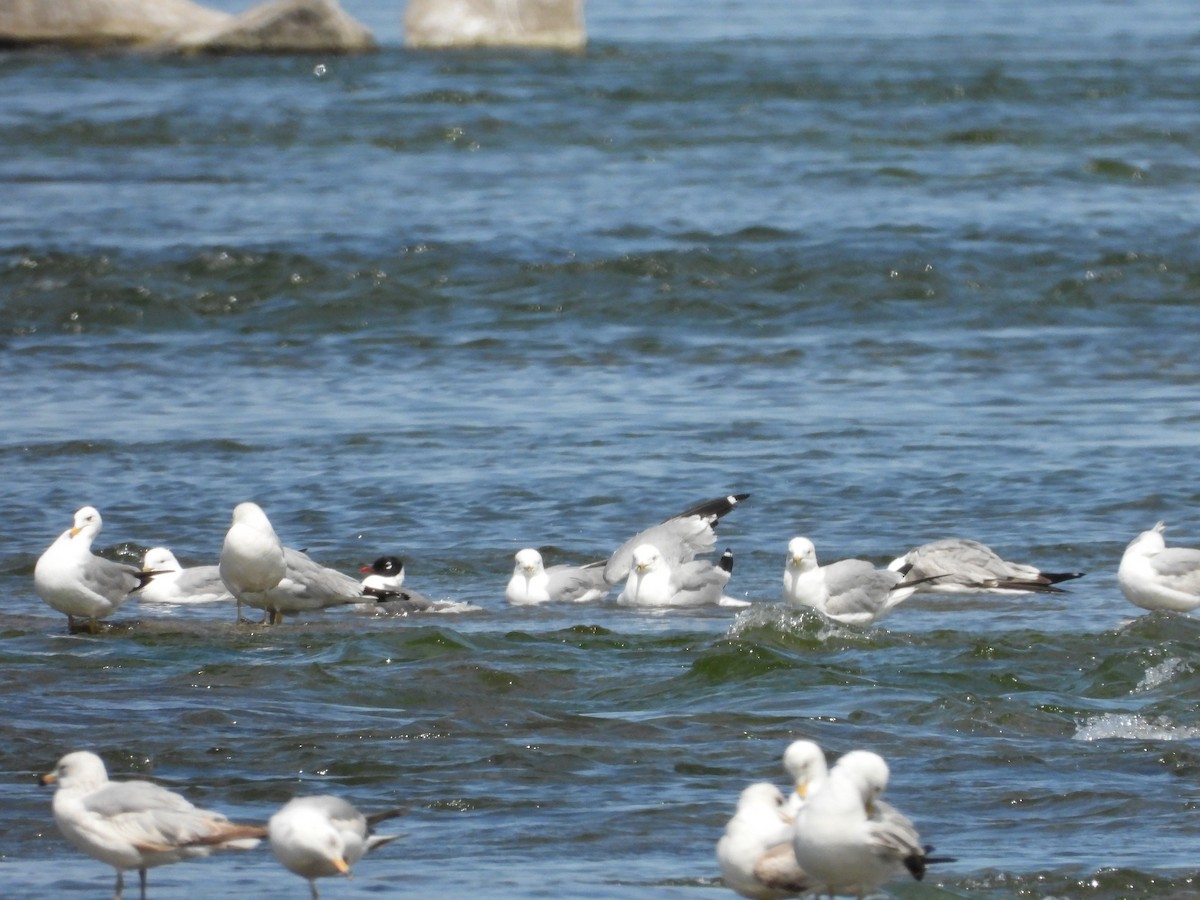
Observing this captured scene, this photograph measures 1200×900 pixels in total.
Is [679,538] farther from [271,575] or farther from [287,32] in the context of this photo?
[287,32]

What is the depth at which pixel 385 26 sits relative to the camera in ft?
140

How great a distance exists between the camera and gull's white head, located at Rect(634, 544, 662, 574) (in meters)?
8.25

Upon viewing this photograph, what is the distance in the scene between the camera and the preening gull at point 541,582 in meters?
8.20

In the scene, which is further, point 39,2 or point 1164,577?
point 39,2

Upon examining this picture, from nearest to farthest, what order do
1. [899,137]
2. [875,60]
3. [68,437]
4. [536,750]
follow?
[536,750], [68,437], [899,137], [875,60]

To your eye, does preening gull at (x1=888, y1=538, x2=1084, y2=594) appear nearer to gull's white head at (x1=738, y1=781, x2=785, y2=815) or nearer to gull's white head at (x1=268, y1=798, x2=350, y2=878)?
gull's white head at (x1=738, y1=781, x2=785, y2=815)

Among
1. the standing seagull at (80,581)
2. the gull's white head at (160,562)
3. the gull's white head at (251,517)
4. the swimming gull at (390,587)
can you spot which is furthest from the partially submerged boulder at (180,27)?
the standing seagull at (80,581)

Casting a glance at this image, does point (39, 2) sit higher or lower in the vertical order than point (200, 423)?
higher

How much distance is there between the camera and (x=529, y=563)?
8.20 m

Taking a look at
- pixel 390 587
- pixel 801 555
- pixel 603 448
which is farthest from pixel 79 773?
pixel 603 448

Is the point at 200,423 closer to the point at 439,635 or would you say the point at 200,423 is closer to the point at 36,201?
the point at 439,635

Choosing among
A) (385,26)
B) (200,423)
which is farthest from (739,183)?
(385,26)

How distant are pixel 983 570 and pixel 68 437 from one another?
4979 millimetres

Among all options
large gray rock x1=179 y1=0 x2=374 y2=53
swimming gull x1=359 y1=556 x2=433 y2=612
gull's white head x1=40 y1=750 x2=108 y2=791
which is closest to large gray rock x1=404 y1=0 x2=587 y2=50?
large gray rock x1=179 y1=0 x2=374 y2=53
